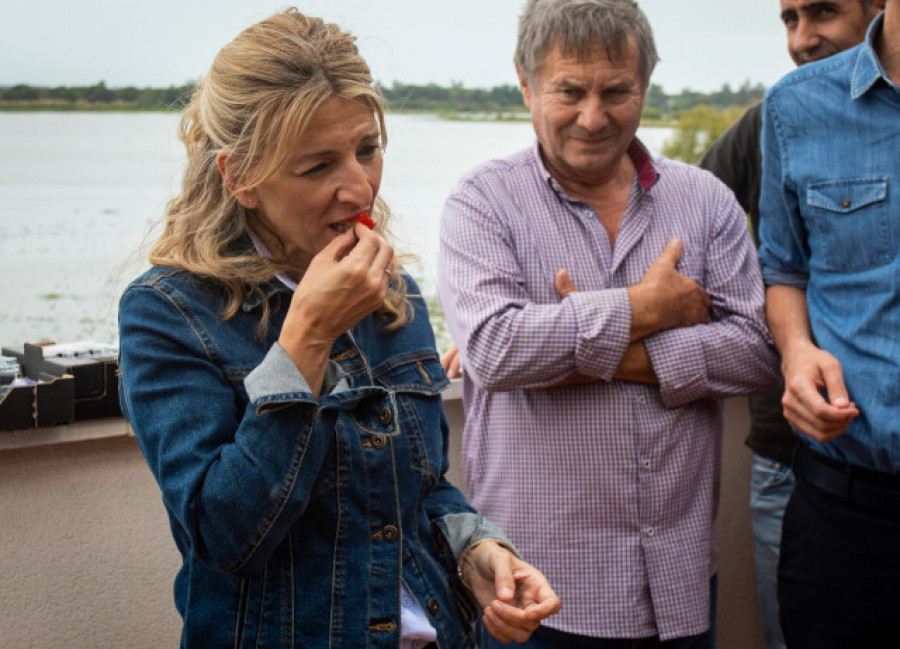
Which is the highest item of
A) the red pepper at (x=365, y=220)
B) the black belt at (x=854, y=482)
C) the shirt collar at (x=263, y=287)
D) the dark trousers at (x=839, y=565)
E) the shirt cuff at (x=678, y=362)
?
the red pepper at (x=365, y=220)

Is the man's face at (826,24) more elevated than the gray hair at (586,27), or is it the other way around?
the man's face at (826,24)

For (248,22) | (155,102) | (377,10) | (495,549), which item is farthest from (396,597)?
(377,10)

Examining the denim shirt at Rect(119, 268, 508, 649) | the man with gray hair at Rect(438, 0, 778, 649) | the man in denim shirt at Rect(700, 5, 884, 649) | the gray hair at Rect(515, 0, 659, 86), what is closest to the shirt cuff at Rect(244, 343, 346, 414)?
the denim shirt at Rect(119, 268, 508, 649)

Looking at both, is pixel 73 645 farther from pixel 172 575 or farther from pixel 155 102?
pixel 155 102

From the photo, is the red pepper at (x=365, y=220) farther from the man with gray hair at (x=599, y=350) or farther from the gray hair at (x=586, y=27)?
the gray hair at (x=586, y=27)

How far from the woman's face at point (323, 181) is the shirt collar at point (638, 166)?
0.72m

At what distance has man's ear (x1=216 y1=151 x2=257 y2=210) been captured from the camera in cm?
130

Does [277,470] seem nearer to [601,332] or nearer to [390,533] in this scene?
[390,533]

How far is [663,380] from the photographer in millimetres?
1842

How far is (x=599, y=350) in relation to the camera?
1797 mm

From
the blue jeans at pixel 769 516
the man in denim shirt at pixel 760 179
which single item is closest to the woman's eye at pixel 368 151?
the man in denim shirt at pixel 760 179

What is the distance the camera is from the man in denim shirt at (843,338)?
5.59ft

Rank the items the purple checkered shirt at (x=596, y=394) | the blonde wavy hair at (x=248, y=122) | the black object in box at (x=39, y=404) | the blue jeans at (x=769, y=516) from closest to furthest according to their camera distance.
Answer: the blonde wavy hair at (x=248, y=122), the purple checkered shirt at (x=596, y=394), the black object in box at (x=39, y=404), the blue jeans at (x=769, y=516)

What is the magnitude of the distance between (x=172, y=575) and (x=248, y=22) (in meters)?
1.35
